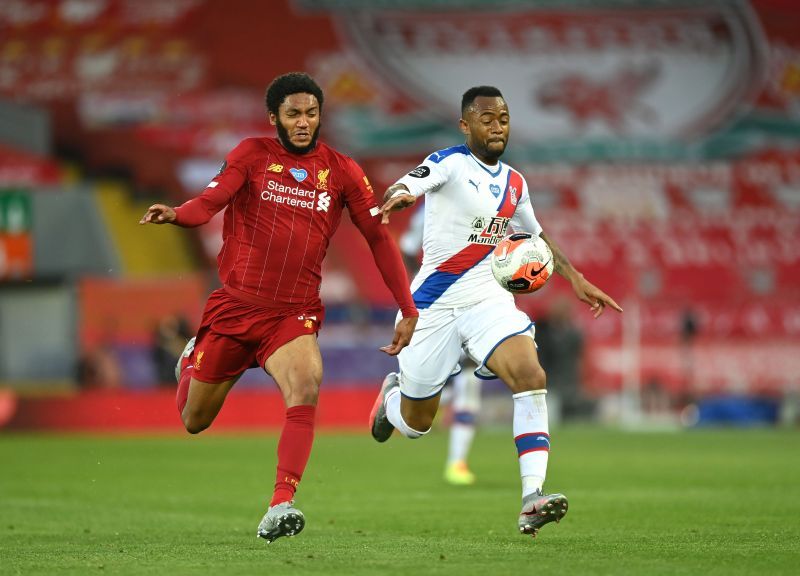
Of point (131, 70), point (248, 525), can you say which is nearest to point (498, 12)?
point (131, 70)

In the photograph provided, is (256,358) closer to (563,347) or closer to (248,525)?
(248,525)

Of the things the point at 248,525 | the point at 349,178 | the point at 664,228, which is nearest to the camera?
the point at 349,178

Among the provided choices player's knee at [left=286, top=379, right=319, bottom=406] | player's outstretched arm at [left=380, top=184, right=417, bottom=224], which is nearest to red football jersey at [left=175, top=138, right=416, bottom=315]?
player's outstretched arm at [left=380, top=184, right=417, bottom=224]

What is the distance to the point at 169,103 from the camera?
3391 cm

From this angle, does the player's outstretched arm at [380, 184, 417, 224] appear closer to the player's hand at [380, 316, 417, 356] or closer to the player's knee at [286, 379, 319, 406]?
the player's hand at [380, 316, 417, 356]

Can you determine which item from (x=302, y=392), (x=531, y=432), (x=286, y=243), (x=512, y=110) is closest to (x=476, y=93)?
(x=286, y=243)

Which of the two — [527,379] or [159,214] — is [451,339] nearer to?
[527,379]

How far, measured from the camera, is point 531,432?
27.3ft

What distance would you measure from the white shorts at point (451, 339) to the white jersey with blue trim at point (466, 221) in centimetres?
9

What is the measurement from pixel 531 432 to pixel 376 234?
4.68 feet

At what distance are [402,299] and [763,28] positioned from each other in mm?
28293

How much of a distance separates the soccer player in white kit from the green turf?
0.85 metres

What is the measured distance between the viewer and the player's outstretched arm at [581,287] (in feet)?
28.9

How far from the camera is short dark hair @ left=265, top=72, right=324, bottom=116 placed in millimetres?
8000
